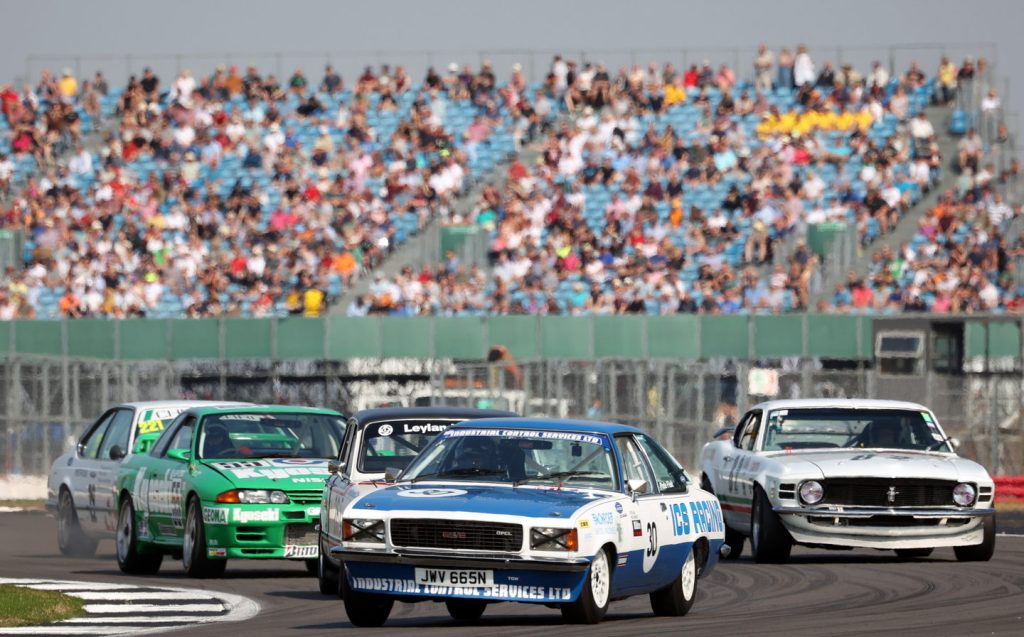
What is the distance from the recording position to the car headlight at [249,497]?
48.2 feet

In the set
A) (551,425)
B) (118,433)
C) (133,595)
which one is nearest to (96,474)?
(118,433)

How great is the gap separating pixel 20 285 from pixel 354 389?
10197 mm

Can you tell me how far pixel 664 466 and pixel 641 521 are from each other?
1.08 meters

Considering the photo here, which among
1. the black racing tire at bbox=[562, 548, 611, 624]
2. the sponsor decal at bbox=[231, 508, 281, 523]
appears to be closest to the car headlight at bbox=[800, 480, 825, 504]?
the sponsor decal at bbox=[231, 508, 281, 523]

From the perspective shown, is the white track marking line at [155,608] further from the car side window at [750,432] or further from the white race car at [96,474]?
the car side window at [750,432]

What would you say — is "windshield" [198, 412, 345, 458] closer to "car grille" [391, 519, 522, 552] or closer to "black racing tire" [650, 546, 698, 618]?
"black racing tire" [650, 546, 698, 618]

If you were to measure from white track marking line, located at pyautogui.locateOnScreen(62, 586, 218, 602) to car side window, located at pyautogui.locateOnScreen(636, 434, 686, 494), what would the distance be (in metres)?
3.16

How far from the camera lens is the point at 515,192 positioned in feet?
124

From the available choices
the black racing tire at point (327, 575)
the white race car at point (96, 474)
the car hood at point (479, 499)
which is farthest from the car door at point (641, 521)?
the white race car at point (96, 474)

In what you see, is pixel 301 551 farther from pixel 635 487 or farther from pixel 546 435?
pixel 635 487

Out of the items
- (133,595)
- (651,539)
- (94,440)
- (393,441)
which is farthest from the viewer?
(94,440)

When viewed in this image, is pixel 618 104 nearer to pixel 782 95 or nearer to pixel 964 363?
pixel 782 95

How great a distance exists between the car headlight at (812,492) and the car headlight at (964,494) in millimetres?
1019

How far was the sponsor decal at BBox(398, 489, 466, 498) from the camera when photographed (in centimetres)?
1079
